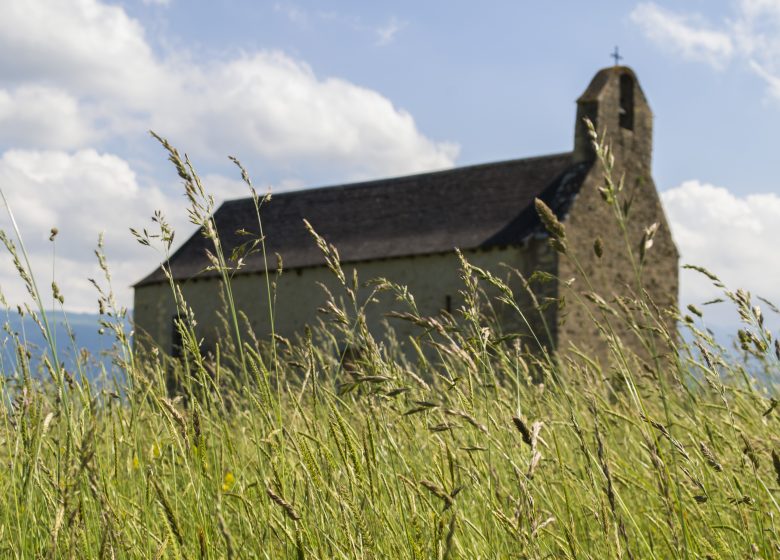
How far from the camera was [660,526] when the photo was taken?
235 centimetres

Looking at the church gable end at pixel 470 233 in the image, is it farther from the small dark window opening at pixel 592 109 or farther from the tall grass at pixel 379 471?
the tall grass at pixel 379 471

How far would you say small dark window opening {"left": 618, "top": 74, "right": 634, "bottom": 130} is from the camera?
18719 mm

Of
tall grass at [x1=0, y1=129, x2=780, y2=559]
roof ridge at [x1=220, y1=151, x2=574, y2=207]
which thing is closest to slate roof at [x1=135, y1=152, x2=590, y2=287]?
roof ridge at [x1=220, y1=151, x2=574, y2=207]

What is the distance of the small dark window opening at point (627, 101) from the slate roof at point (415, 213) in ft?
4.76

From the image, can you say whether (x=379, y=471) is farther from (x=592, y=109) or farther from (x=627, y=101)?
(x=627, y=101)

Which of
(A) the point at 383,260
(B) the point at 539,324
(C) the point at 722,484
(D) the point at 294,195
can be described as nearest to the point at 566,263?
(B) the point at 539,324

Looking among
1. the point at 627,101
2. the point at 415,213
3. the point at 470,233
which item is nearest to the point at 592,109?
the point at 627,101

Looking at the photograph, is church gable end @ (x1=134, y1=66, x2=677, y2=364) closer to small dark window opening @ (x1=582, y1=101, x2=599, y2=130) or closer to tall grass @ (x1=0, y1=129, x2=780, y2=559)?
small dark window opening @ (x1=582, y1=101, x2=599, y2=130)

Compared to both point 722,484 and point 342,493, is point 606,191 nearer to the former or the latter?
point 342,493

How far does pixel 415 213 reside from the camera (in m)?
20.0

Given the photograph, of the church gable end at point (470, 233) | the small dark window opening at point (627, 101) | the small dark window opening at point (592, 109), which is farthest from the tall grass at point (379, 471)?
the small dark window opening at point (627, 101)

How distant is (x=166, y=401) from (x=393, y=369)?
2.72 feet

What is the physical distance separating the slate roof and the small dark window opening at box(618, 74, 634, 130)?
145cm

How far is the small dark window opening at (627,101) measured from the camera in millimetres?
18719
